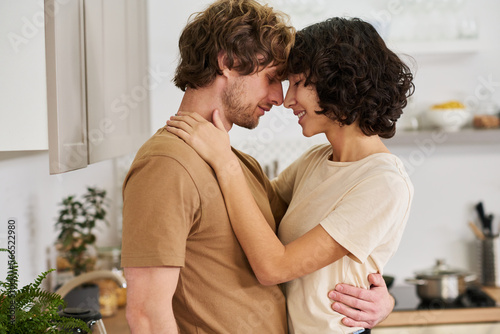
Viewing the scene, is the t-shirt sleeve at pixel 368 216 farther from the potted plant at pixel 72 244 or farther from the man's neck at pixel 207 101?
the potted plant at pixel 72 244

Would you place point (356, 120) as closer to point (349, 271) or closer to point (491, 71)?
point (349, 271)

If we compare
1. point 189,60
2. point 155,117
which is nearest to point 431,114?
point 155,117

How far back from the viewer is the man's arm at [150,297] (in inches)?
38.8

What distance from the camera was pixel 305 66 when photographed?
1303 mm

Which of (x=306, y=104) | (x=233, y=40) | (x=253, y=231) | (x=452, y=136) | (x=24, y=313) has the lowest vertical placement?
(x=24, y=313)

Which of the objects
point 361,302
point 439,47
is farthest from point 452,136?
point 361,302

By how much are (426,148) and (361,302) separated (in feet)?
6.34

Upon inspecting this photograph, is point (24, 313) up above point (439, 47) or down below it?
below

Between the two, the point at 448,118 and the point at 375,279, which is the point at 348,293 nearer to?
the point at 375,279

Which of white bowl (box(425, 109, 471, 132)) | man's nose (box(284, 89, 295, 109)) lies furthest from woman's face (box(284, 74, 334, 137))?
white bowl (box(425, 109, 471, 132))

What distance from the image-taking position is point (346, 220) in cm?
114

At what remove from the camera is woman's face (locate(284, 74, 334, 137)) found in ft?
4.35

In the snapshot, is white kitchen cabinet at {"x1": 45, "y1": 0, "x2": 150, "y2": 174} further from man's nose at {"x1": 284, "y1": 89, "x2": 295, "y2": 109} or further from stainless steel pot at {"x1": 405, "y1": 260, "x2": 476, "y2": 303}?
stainless steel pot at {"x1": 405, "y1": 260, "x2": 476, "y2": 303}

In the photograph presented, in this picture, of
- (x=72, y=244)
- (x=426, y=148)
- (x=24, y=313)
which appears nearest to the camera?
(x=24, y=313)
